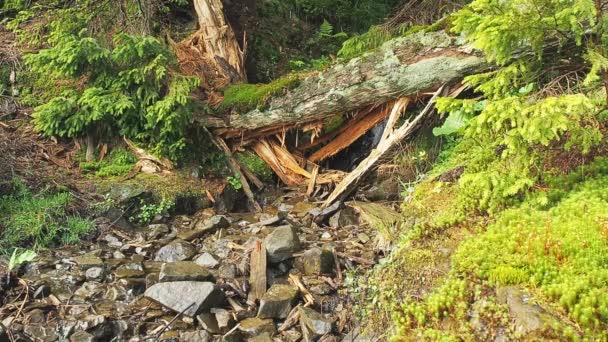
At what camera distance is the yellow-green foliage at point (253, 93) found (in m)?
7.75

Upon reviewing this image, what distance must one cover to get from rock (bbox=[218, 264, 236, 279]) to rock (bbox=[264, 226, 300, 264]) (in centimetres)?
46

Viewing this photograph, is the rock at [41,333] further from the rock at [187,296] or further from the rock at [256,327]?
the rock at [256,327]

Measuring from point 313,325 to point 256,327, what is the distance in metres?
0.59

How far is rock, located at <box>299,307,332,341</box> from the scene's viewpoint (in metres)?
4.39

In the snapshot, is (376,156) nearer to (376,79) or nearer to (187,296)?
(376,79)

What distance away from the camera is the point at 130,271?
571 centimetres

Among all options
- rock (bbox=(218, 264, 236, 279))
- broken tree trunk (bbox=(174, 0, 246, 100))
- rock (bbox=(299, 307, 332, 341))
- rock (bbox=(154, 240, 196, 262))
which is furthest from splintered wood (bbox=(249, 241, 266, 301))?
broken tree trunk (bbox=(174, 0, 246, 100))

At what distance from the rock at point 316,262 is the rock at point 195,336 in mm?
1477

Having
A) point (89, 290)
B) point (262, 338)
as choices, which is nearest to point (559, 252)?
point (262, 338)

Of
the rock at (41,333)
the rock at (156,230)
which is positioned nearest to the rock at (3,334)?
the rock at (41,333)

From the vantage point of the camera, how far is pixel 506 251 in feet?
10.9

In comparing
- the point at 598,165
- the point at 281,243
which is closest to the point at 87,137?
the point at 281,243

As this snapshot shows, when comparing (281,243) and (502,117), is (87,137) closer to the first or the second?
(281,243)

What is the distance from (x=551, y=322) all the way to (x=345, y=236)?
391 centimetres
